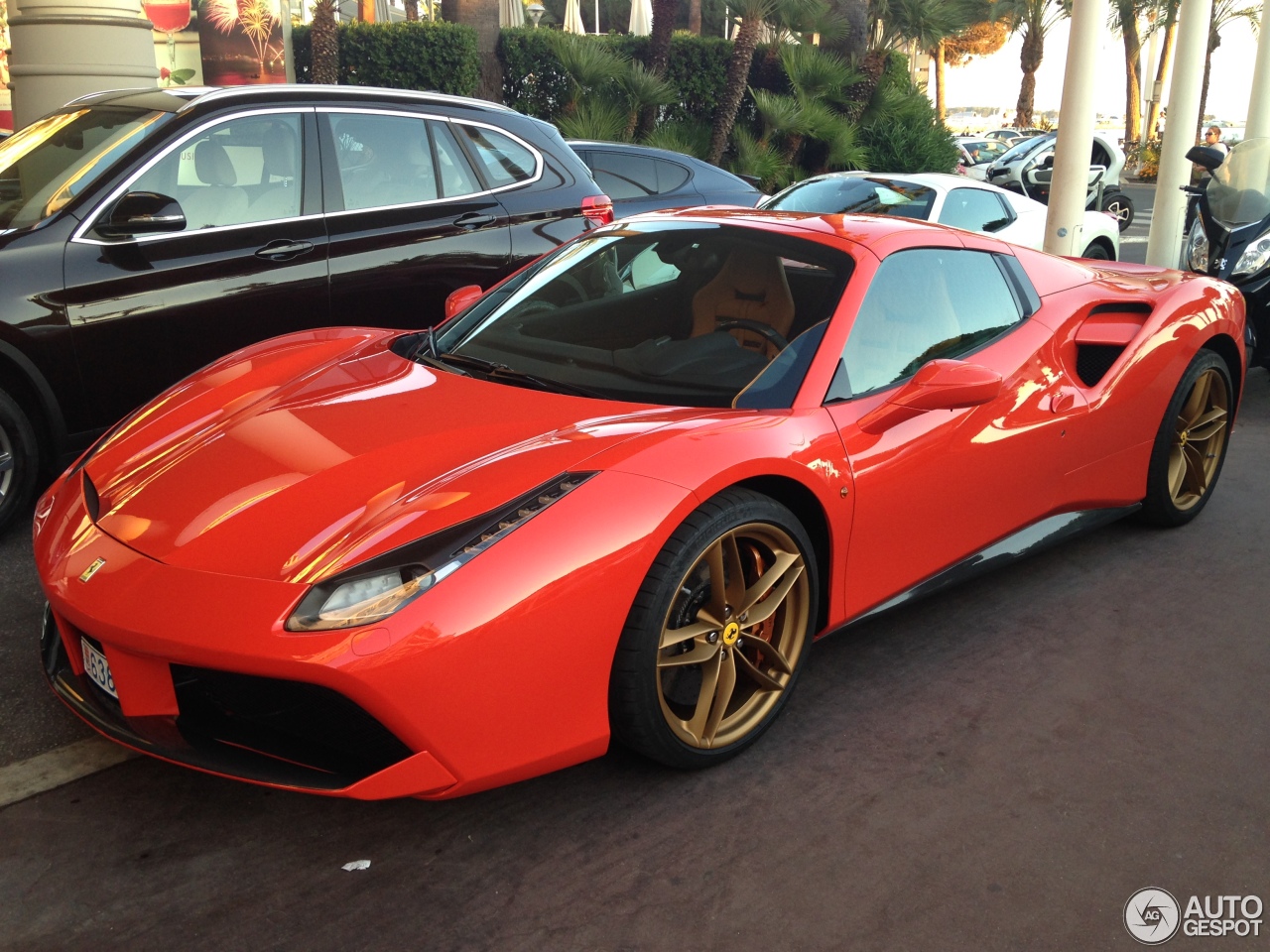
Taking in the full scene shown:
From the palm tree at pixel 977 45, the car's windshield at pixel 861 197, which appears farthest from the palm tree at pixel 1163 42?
the car's windshield at pixel 861 197

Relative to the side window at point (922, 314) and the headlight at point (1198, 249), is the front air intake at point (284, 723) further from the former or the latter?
the headlight at point (1198, 249)

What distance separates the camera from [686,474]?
2824 millimetres

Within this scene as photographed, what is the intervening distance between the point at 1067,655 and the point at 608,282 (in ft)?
6.20

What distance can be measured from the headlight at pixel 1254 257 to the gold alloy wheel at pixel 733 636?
5843mm

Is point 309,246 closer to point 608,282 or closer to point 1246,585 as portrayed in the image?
point 608,282

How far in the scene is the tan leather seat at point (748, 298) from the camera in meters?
3.49

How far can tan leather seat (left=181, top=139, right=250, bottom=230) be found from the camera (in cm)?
498

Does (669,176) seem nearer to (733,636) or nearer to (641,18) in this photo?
(733,636)

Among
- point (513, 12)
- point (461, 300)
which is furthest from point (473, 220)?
point (513, 12)

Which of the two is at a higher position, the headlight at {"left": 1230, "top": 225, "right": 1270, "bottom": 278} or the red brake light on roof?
the red brake light on roof

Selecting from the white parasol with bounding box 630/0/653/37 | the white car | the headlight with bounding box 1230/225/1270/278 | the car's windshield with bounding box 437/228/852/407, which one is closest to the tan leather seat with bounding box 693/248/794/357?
the car's windshield with bounding box 437/228/852/407

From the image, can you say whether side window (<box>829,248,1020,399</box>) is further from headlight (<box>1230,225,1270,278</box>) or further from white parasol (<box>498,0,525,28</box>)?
white parasol (<box>498,0,525,28</box>)

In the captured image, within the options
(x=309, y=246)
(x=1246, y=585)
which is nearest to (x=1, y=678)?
(x=309, y=246)

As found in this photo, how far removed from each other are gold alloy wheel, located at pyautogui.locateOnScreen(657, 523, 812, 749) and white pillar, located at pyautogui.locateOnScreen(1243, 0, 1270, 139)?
11.1 m
